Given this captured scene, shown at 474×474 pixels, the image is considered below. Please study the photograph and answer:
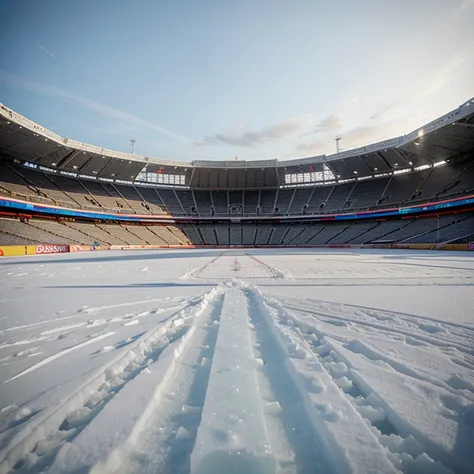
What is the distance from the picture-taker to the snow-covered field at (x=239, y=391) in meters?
1.15

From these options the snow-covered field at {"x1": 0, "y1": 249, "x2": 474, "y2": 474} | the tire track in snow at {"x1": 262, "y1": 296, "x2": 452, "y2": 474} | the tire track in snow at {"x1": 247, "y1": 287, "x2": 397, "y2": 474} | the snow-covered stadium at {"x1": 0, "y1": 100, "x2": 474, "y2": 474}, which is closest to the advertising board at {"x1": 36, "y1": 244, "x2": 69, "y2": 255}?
the snow-covered stadium at {"x1": 0, "y1": 100, "x2": 474, "y2": 474}

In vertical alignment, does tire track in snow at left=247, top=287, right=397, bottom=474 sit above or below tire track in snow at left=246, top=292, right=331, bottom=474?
above

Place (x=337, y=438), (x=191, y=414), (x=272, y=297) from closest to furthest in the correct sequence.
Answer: (x=337, y=438) < (x=191, y=414) < (x=272, y=297)

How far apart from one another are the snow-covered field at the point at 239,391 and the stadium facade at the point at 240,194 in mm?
30185

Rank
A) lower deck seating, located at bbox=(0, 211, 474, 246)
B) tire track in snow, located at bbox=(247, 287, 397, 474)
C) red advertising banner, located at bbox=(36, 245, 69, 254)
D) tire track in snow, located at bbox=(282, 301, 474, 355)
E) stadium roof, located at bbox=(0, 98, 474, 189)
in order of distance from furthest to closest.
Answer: lower deck seating, located at bbox=(0, 211, 474, 246) → stadium roof, located at bbox=(0, 98, 474, 189) → red advertising banner, located at bbox=(36, 245, 69, 254) → tire track in snow, located at bbox=(282, 301, 474, 355) → tire track in snow, located at bbox=(247, 287, 397, 474)

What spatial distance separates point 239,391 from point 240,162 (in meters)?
42.2

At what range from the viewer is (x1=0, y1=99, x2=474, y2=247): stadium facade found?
26.9m

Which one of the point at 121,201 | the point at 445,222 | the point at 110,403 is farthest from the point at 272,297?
the point at 121,201

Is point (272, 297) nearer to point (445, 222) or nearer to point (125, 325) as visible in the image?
point (125, 325)

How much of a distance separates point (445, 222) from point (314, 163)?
1977 centimetres

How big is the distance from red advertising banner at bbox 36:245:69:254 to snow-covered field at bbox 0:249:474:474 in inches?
1055

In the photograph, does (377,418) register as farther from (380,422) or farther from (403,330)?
(403,330)

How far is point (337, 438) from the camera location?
1.21m

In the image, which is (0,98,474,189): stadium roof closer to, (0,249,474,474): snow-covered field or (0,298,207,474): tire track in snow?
(0,249,474,474): snow-covered field
